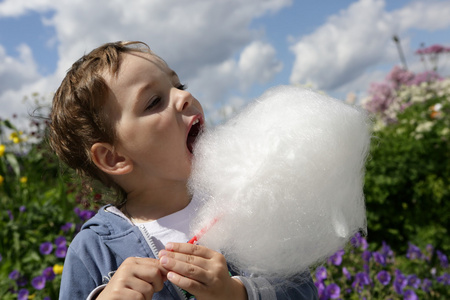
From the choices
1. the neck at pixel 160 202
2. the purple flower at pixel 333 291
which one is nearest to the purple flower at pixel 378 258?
the purple flower at pixel 333 291

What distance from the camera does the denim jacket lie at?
1.41 metres

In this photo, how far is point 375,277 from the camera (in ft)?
9.60

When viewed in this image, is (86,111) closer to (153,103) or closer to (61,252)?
(153,103)

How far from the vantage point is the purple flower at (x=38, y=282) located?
9.06ft

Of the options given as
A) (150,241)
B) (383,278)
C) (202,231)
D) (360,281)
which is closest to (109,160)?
(150,241)

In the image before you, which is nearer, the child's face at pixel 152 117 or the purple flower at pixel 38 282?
the child's face at pixel 152 117

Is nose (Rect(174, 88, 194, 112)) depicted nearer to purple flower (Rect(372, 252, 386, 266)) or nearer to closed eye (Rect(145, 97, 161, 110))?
closed eye (Rect(145, 97, 161, 110))

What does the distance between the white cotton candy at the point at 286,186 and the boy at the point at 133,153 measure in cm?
16

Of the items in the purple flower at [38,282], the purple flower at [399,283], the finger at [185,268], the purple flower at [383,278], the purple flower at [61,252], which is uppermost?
the finger at [185,268]

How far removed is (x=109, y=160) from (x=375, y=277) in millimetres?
2185

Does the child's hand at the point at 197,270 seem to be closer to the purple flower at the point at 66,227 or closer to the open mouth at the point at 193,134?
the open mouth at the point at 193,134

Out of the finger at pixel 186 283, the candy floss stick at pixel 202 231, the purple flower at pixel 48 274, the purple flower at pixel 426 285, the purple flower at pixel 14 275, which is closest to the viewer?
the finger at pixel 186 283

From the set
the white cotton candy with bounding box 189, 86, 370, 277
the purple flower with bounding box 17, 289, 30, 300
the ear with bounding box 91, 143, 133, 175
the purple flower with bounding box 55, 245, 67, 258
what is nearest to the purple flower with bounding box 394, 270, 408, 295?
the white cotton candy with bounding box 189, 86, 370, 277

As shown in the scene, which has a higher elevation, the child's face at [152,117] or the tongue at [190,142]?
the child's face at [152,117]
